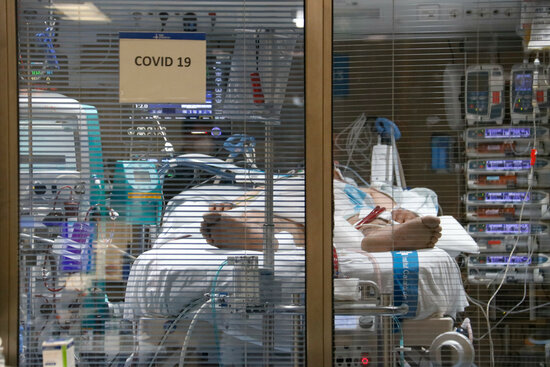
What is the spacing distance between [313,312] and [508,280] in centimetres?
79

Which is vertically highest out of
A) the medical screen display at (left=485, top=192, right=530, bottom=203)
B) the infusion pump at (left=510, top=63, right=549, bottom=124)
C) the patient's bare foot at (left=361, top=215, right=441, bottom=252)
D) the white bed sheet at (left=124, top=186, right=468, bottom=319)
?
the infusion pump at (left=510, top=63, right=549, bottom=124)

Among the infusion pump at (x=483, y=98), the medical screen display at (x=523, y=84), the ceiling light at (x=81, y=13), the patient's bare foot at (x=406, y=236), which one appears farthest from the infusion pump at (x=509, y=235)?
the ceiling light at (x=81, y=13)

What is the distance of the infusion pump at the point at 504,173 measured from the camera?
2564mm

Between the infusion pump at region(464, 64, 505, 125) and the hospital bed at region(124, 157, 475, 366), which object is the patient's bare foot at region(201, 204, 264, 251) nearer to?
the hospital bed at region(124, 157, 475, 366)

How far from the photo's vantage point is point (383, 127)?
2.56m

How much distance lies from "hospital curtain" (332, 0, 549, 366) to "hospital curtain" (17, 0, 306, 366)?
234mm

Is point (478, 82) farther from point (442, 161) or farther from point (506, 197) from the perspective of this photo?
point (506, 197)

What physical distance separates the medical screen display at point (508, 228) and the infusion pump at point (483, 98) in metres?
0.41

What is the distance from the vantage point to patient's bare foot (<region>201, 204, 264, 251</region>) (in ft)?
8.43

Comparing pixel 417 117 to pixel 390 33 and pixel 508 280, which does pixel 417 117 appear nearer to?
pixel 390 33

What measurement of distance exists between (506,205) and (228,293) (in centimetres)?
117

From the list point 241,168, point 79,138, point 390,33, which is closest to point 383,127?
point 390,33

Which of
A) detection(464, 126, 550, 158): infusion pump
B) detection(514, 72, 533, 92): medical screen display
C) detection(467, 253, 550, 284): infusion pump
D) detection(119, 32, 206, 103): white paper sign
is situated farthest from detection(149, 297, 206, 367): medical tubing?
detection(514, 72, 533, 92): medical screen display

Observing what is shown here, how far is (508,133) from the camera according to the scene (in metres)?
2.56
